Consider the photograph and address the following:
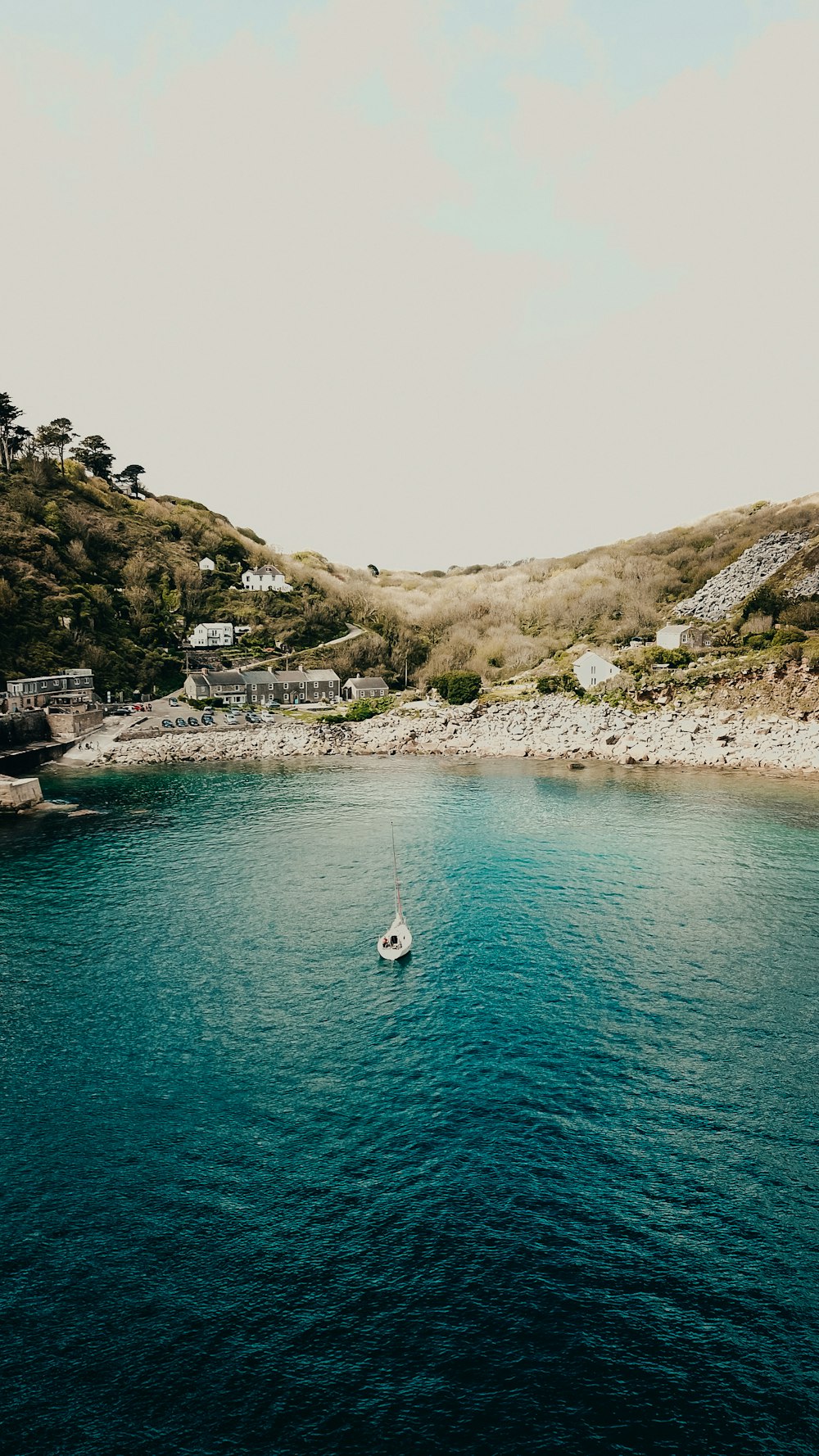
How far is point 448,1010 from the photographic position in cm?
3241

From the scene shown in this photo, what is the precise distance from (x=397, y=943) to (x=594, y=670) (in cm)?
6786

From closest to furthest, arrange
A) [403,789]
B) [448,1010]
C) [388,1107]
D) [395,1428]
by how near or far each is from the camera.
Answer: [395,1428] < [388,1107] < [448,1010] < [403,789]

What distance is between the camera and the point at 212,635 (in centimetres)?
13650

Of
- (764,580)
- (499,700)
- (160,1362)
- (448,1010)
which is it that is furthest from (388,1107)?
(764,580)

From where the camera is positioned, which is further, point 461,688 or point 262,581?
point 262,581

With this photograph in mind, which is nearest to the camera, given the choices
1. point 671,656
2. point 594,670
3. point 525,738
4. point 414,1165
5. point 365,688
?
point 414,1165

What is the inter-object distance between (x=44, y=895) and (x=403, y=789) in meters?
33.7

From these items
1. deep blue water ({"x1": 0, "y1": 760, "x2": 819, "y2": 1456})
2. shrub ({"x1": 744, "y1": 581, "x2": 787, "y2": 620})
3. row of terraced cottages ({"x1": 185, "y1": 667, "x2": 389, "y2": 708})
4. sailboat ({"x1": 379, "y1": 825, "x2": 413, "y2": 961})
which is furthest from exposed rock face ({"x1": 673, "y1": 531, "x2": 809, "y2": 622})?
sailboat ({"x1": 379, "y1": 825, "x2": 413, "y2": 961})

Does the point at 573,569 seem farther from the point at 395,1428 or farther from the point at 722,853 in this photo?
the point at 395,1428

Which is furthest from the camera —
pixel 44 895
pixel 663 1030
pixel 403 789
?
pixel 403 789

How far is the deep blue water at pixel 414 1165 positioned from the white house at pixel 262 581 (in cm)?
12099

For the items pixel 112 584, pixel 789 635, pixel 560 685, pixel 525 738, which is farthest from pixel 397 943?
pixel 112 584

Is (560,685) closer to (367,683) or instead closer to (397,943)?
(367,683)

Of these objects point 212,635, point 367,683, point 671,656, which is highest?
point 212,635
